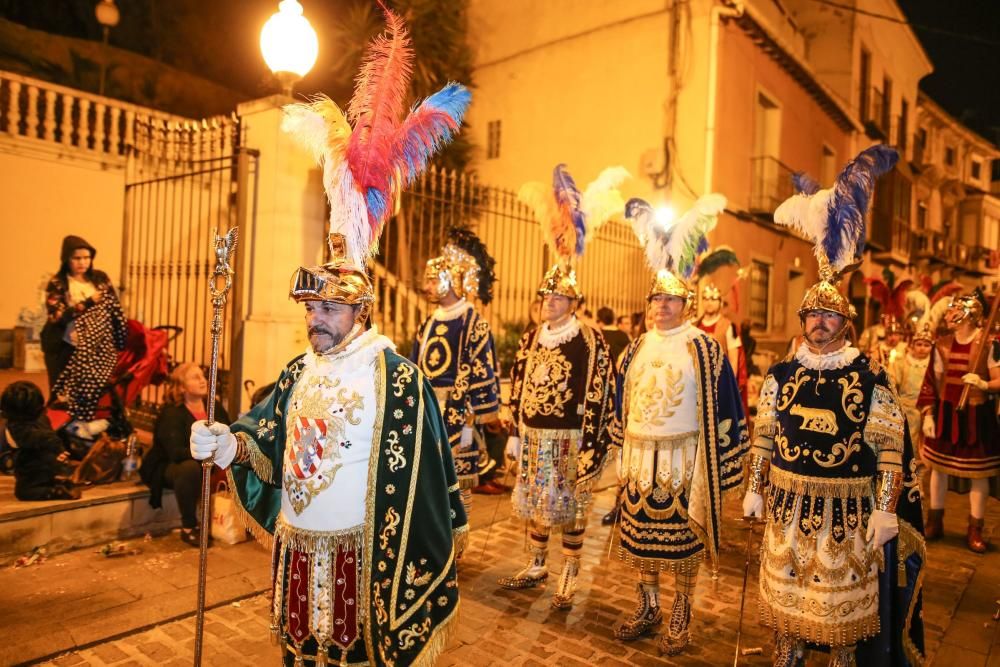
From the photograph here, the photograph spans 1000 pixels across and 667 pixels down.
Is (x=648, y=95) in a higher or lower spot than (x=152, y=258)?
higher

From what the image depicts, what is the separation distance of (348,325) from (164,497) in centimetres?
400

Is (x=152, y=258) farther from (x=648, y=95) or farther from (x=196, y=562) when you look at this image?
(x=648, y=95)

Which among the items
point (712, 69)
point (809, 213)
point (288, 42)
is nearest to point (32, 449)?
point (288, 42)

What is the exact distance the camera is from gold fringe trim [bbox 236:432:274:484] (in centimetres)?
295

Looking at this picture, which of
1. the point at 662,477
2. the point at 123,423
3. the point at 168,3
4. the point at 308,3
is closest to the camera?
the point at 662,477

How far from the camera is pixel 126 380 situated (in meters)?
6.65

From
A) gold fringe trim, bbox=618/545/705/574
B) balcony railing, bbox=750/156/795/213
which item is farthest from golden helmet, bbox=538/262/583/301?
balcony railing, bbox=750/156/795/213

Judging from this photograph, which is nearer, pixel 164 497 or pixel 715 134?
pixel 164 497

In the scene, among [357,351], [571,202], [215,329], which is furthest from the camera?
[571,202]

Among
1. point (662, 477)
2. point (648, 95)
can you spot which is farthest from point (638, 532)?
point (648, 95)

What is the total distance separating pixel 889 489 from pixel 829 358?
0.71 meters

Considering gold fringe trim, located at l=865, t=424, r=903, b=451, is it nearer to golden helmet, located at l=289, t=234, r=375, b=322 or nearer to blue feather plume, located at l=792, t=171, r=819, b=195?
blue feather plume, located at l=792, t=171, r=819, b=195

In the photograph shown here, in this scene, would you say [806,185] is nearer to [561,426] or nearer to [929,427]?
[561,426]

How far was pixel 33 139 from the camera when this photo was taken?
32.7ft
